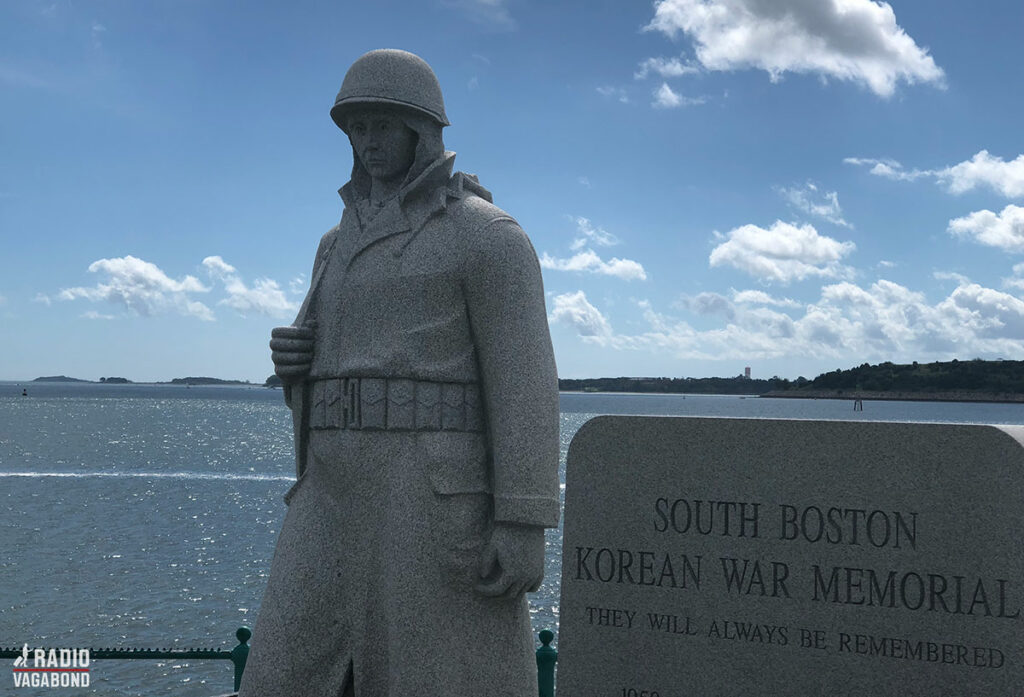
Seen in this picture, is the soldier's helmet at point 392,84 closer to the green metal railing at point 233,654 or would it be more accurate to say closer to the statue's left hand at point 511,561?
the statue's left hand at point 511,561

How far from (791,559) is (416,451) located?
6.33ft

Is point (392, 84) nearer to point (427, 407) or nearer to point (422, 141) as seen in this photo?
point (422, 141)

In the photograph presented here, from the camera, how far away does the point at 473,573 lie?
14.7 ft

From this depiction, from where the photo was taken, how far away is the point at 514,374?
453 centimetres

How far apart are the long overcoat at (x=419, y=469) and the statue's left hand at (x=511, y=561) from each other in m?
0.06

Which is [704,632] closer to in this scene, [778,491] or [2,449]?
[778,491]

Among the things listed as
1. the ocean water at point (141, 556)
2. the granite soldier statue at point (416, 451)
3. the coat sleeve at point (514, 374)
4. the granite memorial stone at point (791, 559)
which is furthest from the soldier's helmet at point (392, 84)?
the ocean water at point (141, 556)

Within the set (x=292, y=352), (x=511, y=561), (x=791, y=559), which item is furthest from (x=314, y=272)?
(x=791, y=559)

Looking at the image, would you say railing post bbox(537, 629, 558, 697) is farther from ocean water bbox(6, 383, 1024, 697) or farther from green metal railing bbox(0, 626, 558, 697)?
ocean water bbox(6, 383, 1024, 697)

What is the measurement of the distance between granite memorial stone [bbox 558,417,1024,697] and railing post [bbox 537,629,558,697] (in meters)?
1.33

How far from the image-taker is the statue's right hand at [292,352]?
478 cm

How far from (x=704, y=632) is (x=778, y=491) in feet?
2.60

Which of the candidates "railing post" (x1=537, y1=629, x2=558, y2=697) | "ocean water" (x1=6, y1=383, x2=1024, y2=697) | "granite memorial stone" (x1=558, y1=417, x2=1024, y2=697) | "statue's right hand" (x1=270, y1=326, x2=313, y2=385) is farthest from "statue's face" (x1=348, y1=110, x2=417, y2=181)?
"ocean water" (x1=6, y1=383, x2=1024, y2=697)

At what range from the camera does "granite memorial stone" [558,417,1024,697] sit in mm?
4707
